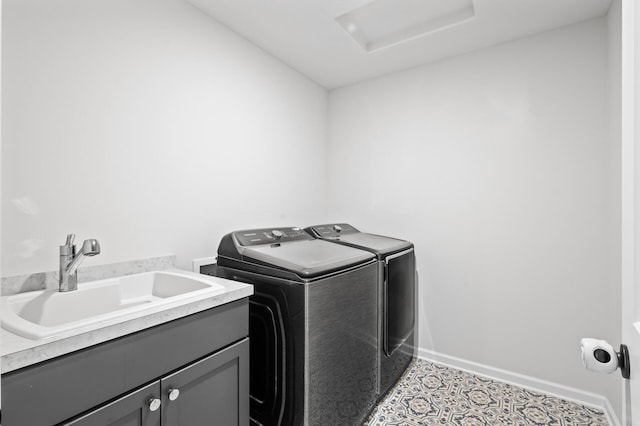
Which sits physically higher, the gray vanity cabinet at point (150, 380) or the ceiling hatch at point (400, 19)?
the ceiling hatch at point (400, 19)

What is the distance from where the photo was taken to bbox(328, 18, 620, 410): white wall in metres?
2.11

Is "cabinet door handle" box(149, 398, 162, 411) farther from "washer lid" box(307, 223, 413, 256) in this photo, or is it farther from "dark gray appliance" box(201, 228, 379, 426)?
"washer lid" box(307, 223, 413, 256)

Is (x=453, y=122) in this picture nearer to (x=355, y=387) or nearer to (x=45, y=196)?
(x=355, y=387)

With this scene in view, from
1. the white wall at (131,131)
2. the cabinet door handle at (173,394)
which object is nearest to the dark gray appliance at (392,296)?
the white wall at (131,131)

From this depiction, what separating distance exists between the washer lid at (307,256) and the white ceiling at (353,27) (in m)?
1.49

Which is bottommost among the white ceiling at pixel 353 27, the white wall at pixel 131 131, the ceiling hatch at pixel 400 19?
the white wall at pixel 131 131

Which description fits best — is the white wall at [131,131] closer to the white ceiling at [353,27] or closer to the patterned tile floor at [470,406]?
the white ceiling at [353,27]

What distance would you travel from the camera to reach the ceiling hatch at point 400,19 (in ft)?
6.77

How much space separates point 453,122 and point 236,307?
219 cm

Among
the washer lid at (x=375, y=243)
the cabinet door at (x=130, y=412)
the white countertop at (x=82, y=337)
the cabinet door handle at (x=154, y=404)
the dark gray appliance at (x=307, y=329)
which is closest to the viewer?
the white countertop at (x=82, y=337)

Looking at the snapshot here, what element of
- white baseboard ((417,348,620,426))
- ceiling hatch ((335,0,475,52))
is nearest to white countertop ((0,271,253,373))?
ceiling hatch ((335,0,475,52))

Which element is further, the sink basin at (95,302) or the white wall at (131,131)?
the white wall at (131,131)

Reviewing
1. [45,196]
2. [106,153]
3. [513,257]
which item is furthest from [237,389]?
[513,257]

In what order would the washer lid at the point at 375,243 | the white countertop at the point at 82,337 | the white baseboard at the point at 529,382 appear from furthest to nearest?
the washer lid at the point at 375,243
the white baseboard at the point at 529,382
the white countertop at the point at 82,337
